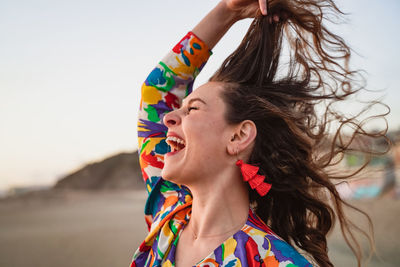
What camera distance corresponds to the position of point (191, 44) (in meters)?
2.04

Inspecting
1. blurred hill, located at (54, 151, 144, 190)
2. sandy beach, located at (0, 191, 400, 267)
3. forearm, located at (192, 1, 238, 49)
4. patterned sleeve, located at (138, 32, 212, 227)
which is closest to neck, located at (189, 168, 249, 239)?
patterned sleeve, located at (138, 32, 212, 227)

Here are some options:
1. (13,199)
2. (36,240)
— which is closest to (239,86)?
(36,240)

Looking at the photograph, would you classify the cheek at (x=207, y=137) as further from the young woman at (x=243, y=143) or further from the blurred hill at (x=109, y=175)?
the blurred hill at (x=109, y=175)

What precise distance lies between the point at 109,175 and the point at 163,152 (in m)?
13.5

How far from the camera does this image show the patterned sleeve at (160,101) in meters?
1.98

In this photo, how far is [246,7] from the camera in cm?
194

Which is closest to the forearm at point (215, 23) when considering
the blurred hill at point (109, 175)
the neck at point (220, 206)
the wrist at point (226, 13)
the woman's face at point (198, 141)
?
the wrist at point (226, 13)

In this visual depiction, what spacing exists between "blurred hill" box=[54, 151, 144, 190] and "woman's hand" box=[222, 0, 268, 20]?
12.4m

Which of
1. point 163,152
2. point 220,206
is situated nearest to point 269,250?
point 220,206

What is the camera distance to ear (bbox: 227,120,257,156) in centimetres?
169

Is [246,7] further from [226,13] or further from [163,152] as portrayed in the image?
[163,152]

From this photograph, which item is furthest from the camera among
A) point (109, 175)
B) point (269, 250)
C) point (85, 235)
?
point (109, 175)

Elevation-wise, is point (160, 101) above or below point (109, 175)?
above

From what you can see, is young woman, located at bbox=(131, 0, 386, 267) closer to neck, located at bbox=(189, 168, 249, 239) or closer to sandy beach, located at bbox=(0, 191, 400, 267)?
neck, located at bbox=(189, 168, 249, 239)
